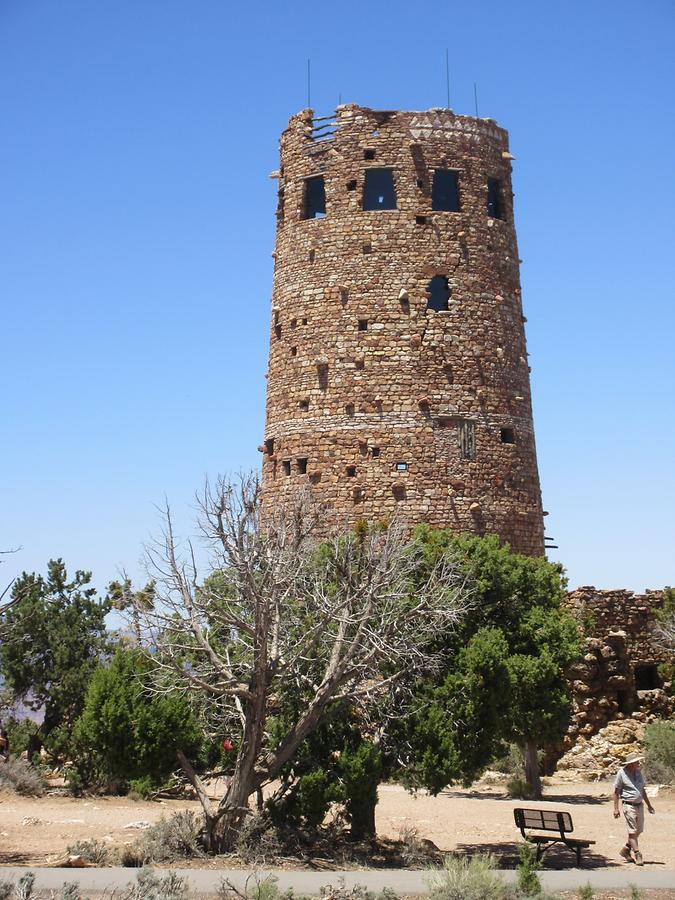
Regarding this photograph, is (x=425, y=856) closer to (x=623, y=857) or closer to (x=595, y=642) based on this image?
(x=623, y=857)

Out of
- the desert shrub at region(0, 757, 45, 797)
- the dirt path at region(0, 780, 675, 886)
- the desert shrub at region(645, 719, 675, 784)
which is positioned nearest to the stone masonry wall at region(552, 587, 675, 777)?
the desert shrub at region(645, 719, 675, 784)

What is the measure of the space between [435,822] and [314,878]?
20.2 feet

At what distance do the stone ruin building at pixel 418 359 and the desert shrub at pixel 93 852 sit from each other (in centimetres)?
1100

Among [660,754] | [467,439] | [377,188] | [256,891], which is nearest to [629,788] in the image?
[256,891]

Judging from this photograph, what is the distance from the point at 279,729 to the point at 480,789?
9.98 meters

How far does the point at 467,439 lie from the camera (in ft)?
82.4

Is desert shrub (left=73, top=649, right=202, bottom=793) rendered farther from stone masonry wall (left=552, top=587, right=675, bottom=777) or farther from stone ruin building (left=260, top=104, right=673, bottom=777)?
stone masonry wall (left=552, top=587, right=675, bottom=777)

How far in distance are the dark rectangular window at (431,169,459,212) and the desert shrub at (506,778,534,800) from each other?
12.6 meters

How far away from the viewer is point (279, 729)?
15.7 metres

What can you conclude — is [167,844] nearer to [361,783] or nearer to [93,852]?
[93,852]

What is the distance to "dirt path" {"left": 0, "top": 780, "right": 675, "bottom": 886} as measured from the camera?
1592cm

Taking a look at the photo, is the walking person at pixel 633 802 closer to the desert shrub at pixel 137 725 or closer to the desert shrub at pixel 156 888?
the desert shrub at pixel 137 725

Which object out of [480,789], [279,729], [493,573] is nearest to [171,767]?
[279,729]

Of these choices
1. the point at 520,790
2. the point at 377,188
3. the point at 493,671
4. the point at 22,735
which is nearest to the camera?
the point at 493,671
